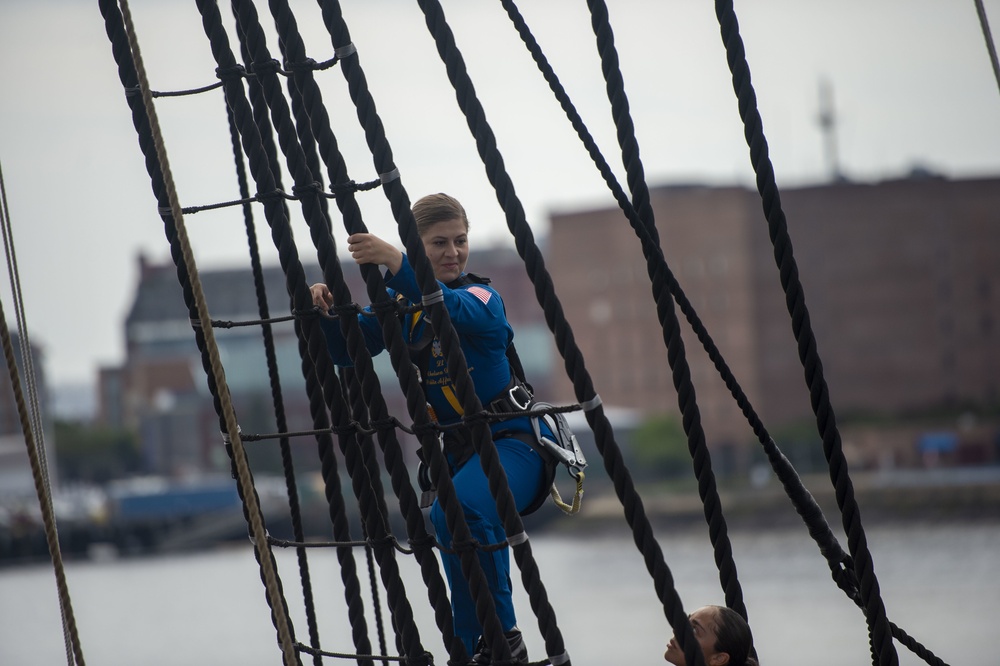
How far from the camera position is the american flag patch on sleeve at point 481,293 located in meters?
2.91

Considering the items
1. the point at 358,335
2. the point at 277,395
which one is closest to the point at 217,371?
the point at 358,335

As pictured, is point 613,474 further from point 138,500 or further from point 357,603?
point 138,500

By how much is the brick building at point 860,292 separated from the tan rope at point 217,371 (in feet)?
176

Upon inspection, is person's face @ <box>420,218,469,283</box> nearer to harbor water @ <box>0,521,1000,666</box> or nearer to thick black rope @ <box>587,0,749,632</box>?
thick black rope @ <box>587,0,749,632</box>

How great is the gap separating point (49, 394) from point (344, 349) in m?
76.4

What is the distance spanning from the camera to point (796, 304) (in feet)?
9.09

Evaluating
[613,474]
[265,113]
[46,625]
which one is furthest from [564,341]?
[46,625]

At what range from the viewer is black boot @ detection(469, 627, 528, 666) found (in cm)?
289

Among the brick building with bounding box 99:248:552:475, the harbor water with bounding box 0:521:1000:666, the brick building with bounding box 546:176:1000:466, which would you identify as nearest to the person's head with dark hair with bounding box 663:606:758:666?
the harbor water with bounding box 0:521:1000:666

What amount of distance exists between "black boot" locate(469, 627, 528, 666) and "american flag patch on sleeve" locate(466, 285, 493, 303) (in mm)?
748

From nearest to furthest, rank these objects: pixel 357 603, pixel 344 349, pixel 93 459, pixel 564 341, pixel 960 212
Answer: pixel 564 341 < pixel 344 349 < pixel 357 603 < pixel 960 212 < pixel 93 459

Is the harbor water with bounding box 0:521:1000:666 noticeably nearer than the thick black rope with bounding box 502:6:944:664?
No

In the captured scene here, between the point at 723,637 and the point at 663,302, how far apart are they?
731 millimetres

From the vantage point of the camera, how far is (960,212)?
56.4 m
